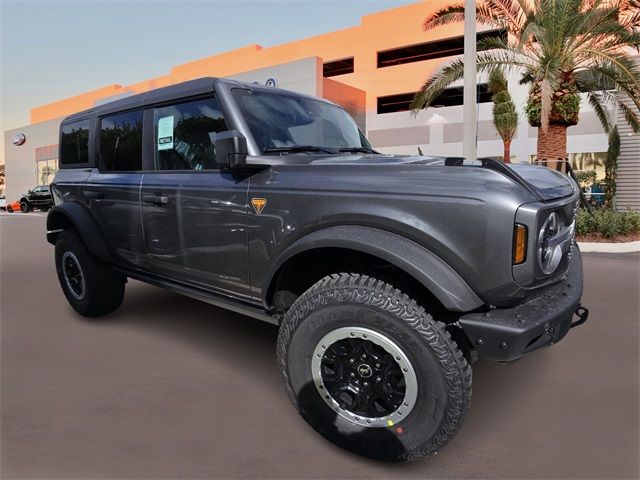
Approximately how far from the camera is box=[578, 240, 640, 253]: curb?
9782 mm

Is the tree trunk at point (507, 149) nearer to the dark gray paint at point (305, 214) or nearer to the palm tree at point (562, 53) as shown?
the palm tree at point (562, 53)

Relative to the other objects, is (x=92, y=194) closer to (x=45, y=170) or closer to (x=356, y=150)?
(x=356, y=150)

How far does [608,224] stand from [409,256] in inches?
Result: 425

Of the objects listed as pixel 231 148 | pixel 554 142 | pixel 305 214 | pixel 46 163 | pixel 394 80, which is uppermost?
pixel 394 80

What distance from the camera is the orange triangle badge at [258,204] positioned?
9.18ft

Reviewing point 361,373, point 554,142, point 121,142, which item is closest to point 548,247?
point 361,373

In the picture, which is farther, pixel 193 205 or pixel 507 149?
pixel 507 149

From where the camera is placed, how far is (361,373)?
2414 mm

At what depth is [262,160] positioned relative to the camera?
2854mm

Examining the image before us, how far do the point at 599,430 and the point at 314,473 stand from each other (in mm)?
1641

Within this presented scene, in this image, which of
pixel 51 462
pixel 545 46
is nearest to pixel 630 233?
pixel 545 46

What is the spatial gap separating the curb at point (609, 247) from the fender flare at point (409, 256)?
8804 millimetres

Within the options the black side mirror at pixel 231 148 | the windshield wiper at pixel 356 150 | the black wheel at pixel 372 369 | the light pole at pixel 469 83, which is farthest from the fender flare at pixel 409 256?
the light pole at pixel 469 83

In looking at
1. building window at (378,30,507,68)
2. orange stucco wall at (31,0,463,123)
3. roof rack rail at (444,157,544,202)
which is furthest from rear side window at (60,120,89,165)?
building window at (378,30,507,68)
